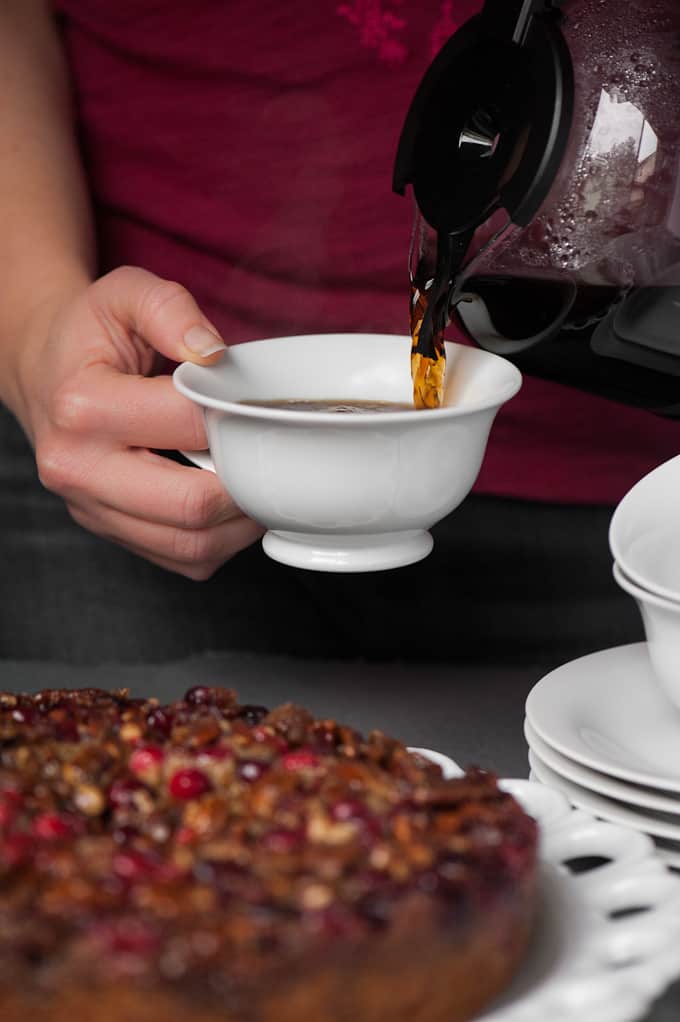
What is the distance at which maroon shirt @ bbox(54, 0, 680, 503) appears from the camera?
1.28 meters

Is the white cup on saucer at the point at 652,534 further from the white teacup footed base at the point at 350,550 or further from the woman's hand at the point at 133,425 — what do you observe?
the woman's hand at the point at 133,425

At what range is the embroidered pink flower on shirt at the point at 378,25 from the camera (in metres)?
1.25

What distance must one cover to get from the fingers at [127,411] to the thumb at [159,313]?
0.04 meters

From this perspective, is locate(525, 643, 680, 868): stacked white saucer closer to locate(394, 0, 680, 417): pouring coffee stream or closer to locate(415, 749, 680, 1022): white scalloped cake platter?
locate(415, 749, 680, 1022): white scalloped cake platter

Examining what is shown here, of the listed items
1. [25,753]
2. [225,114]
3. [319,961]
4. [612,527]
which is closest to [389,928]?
[319,961]

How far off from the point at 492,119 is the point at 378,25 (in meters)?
0.48

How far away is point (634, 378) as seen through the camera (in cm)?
94

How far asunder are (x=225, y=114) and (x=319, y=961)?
102 centimetres

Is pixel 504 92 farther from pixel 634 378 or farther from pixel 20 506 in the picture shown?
pixel 20 506

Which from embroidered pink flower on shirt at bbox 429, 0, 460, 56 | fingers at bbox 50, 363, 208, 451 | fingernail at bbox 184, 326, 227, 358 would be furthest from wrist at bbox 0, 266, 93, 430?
embroidered pink flower on shirt at bbox 429, 0, 460, 56

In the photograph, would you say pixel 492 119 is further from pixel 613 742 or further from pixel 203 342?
pixel 613 742

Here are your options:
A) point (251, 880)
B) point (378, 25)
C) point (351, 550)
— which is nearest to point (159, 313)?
point (351, 550)

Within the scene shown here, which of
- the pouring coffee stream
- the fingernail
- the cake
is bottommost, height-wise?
the cake

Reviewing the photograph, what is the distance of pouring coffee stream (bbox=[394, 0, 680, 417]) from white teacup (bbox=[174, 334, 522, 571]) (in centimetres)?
6
